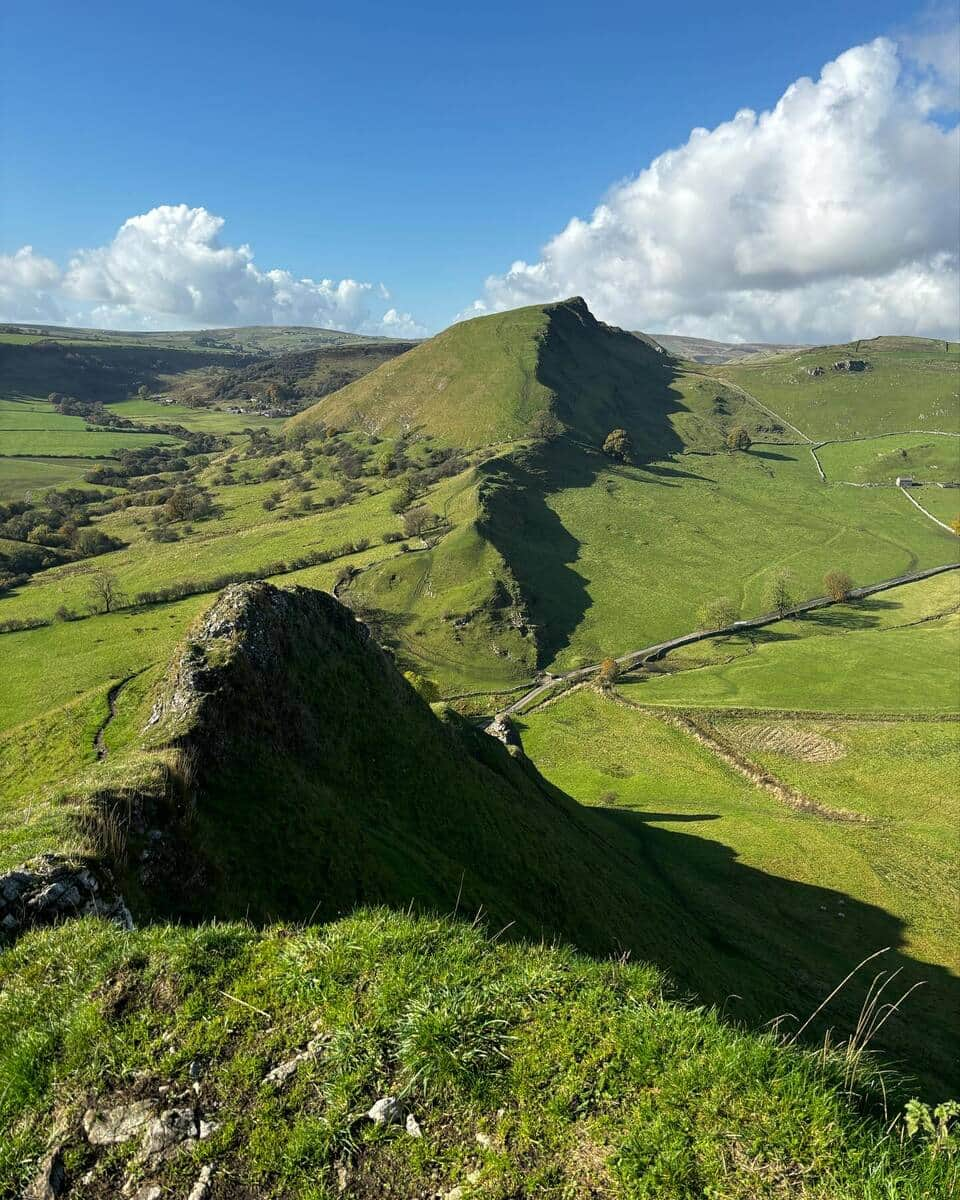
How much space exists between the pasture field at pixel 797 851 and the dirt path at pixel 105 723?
42.2m

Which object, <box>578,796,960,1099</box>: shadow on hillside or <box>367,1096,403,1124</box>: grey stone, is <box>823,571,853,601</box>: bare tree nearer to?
<box>578,796,960,1099</box>: shadow on hillside

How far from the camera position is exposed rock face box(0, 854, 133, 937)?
11906mm

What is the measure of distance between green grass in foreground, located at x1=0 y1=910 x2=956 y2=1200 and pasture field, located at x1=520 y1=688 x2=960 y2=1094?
9519 millimetres

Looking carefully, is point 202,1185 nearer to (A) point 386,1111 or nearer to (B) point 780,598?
(A) point 386,1111

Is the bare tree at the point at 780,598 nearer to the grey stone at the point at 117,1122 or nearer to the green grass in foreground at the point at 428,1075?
the green grass in foreground at the point at 428,1075

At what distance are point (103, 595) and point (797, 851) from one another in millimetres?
149670

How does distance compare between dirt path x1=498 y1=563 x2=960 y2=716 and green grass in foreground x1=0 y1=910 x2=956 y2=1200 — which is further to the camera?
dirt path x1=498 y1=563 x2=960 y2=716

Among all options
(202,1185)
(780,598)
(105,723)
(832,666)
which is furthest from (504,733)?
(780,598)

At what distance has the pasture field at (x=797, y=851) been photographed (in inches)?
1711

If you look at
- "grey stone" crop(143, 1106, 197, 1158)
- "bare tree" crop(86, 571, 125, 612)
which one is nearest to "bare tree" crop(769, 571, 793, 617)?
"bare tree" crop(86, 571, 125, 612)

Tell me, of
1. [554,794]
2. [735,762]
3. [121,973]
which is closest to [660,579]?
[735,762]

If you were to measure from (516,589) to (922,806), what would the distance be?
328 ft

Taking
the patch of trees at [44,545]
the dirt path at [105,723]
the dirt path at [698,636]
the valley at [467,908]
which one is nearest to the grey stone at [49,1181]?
the valley at [467,908]

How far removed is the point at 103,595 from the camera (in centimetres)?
14100
